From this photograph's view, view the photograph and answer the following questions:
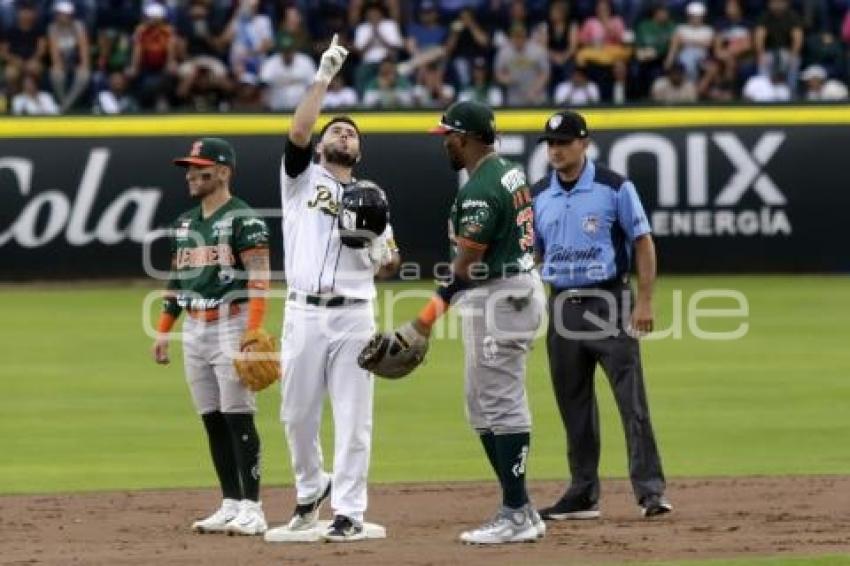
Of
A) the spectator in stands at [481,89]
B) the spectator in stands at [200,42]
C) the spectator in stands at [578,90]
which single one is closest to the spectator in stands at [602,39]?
the spectator in stands at [578,90]

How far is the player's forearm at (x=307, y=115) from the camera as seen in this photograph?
31.1 feet

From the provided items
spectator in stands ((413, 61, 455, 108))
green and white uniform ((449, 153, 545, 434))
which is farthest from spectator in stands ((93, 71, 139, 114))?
green and white uniform ((449, 153, 545, 434))

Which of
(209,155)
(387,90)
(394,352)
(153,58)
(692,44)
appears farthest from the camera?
(692,44)

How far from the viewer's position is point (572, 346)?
35.0 ft

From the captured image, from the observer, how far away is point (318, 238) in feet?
31.8

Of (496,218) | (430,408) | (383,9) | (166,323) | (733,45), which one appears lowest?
(430,408)

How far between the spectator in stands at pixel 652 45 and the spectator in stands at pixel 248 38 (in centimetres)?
447

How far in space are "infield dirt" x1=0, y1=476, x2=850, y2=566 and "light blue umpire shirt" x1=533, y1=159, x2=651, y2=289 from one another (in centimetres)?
125

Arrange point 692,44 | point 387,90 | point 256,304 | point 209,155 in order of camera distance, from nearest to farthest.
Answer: point 256,304
point 209,155
point 387,90
point 692,44

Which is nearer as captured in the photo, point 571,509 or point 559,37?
point 571,509

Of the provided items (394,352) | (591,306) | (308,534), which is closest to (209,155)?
(394,352)

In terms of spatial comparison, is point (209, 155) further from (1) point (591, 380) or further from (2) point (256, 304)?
(1) point (591, 380)

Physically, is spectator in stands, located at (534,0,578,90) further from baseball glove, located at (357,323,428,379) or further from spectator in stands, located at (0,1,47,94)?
baseball glove, located at (357,323,428,379)

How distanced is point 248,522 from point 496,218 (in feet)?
6.42
